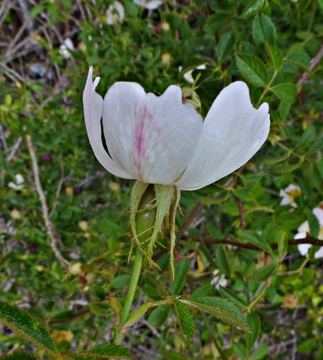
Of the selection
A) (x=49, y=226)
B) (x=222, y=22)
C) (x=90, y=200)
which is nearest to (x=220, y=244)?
(x=222, y=22)

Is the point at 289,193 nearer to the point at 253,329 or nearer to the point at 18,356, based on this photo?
the point at 253,329

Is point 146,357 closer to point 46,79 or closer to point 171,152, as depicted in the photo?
point 46,79

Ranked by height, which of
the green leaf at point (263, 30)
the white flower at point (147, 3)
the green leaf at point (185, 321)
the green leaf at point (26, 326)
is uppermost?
the green leaf at point (263, 30)

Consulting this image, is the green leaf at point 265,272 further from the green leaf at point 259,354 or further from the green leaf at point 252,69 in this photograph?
the green leaf at point 252,69

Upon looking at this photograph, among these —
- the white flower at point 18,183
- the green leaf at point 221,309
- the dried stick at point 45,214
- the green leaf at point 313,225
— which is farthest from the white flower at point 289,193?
A: the white flower at point 18,183

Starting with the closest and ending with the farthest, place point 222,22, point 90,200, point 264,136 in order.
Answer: point 264,136 < point 222,22 < point 90,200

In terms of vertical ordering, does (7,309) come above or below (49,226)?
above

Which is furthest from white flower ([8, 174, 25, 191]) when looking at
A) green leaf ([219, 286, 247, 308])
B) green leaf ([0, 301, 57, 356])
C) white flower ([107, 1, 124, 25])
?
green leaf ([0, 301, 57, 356])
